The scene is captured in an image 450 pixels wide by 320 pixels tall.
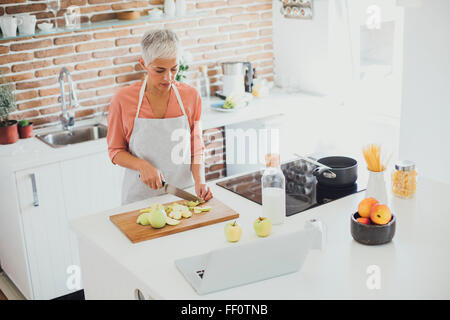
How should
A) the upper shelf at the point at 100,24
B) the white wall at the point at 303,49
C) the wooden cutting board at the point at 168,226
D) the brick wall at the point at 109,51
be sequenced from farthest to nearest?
the white wall at the point at 303,49 → the brick wall at the point at 109,51 → the upper shelf at the point at 100,24 → the wooden cutting board at the point at 168,226

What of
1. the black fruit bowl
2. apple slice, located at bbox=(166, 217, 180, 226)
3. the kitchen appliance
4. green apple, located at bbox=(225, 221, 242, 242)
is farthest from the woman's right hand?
the kitchen appliance

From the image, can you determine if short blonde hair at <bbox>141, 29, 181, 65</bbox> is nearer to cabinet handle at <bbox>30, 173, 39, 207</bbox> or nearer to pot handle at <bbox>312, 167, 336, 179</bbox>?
pot handle at <bbox>312, 167, 336, 179</bbox>

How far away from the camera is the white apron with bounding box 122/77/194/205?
2.75 meters

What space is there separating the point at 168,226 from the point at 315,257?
62 centimetres

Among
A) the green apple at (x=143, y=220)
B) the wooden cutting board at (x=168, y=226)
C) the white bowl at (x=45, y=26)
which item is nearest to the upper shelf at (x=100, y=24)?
the white bowl at (x=45, y=26)

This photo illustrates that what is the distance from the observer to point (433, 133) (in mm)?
3602

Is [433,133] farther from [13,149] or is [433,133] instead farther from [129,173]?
[13,149]

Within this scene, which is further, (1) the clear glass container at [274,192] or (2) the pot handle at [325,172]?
(2) the pot handle at [325,172]

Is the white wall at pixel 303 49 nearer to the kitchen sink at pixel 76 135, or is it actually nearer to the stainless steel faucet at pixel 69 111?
the kitchen sink at pixel 76 135

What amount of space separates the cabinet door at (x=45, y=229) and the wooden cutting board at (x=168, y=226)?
3.87 ft

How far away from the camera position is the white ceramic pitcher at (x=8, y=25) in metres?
3.53

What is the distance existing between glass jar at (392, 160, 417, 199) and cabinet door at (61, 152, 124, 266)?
6.24 ft

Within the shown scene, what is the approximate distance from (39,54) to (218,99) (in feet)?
4.91

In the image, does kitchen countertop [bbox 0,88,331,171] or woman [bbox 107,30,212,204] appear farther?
kitchen countertop [bbox 0,88,331,171]
